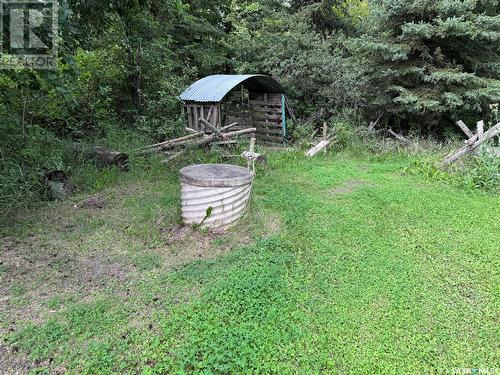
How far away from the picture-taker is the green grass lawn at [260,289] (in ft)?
7.38

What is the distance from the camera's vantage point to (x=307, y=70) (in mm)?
9797

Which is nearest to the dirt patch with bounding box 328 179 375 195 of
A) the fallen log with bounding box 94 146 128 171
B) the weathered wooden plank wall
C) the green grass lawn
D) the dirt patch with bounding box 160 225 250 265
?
the green grass lawn

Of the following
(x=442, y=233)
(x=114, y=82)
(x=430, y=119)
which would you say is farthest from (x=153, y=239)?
(x=430, y=119)

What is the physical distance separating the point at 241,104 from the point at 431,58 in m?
4.79

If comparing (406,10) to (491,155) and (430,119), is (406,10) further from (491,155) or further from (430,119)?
(491,155)

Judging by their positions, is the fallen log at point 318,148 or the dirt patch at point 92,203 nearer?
the dirt patch at point 92,203

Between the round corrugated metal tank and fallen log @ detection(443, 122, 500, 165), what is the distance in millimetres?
4106

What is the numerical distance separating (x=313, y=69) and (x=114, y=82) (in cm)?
518

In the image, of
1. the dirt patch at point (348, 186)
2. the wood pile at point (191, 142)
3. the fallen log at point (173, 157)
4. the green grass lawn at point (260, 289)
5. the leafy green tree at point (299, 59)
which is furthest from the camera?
the leafy green tree at point (299, 59)

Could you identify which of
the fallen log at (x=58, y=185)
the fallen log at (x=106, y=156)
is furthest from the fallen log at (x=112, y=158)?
the fallen log at (x=58, y=185)

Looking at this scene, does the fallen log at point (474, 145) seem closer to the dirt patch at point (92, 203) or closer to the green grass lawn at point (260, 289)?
the green grass lawn at point (260, 289)

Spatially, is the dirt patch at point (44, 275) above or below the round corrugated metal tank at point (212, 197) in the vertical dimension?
below

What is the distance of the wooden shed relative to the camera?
26.2 feet

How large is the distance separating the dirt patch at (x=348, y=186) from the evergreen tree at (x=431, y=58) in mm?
3143
